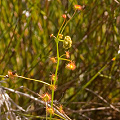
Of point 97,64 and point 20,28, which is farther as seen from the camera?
point 20,28

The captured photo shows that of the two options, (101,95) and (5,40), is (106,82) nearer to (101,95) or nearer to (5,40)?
(101,95)

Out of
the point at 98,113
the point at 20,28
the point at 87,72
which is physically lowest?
the point at 98,113

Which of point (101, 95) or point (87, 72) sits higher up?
point (87, 72)

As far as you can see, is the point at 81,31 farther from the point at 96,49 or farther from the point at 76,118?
the point at 76,118

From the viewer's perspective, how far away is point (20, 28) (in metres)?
1.29

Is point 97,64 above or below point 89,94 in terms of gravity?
above

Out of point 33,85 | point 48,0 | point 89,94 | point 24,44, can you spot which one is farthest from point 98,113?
point 48,0

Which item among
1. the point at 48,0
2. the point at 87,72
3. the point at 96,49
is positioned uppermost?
the point at 48,0

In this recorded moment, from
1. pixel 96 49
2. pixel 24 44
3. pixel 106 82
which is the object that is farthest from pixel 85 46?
pixel 24 44

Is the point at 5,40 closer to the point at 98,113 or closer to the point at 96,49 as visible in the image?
the point at 96,49

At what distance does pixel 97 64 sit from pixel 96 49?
87 mm

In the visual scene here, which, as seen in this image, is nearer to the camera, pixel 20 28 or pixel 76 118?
pixel 76 118

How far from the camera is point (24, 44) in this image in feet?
4.19

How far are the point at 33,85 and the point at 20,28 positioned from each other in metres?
0.31
